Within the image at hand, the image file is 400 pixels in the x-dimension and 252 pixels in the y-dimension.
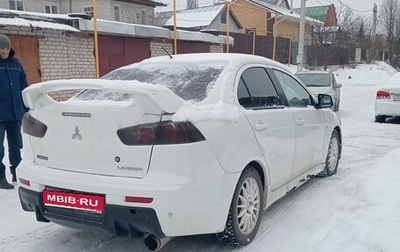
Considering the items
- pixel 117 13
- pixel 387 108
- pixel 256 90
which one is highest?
pixel 117 13

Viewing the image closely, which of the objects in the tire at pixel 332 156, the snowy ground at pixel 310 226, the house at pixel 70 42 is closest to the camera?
the snowy ground at pixel 310 226

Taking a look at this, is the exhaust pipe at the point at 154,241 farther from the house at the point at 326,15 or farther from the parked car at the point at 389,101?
the house at the point at 326,15

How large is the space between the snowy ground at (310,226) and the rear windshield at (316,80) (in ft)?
24.2

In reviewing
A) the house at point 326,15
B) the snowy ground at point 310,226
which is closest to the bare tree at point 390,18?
the house at point 326,15

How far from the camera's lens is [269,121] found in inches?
146

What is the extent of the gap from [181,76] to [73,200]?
138cm

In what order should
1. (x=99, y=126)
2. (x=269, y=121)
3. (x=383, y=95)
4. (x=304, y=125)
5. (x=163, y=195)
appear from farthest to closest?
(x=383, y=95), (x=304, y=125), (x=269, y=121), (x=99, y=126), (x=163, y=195)

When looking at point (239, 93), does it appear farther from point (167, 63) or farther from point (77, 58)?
point (77, 58)

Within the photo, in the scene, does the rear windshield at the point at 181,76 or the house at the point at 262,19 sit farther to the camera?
the house at the point at 262,19

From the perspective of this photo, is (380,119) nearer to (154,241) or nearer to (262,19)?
(154,241)

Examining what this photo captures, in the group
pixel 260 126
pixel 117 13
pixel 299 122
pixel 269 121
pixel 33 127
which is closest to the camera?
pixel 33 127

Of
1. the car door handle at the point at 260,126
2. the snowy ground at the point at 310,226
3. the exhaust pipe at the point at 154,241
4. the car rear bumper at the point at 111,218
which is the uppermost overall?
the car door handle at the point at 260,126

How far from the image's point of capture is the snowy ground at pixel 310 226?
3.29 m
